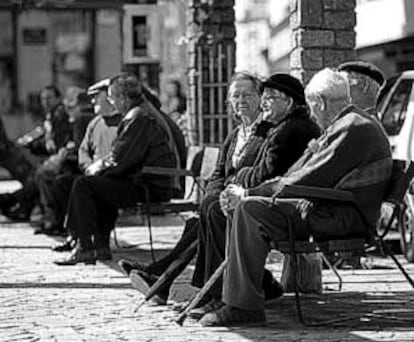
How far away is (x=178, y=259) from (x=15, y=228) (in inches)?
269

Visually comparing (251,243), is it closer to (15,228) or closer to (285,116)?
(285,116)

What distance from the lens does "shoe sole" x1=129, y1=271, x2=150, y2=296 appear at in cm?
878

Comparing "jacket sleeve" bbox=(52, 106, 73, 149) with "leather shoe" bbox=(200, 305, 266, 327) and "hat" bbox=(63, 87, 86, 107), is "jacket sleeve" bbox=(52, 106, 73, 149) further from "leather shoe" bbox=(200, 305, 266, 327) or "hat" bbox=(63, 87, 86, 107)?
"leather shoe" bbox=(200, 305, 266, 327)

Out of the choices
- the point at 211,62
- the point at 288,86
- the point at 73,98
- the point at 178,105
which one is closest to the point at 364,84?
the point at 288,86

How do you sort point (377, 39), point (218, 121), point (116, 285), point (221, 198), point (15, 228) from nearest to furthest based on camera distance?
point (221, 198) < point (116, 285) < point (15, 228) < point (218, 121) < point (377, 39)

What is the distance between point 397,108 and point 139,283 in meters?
5.20

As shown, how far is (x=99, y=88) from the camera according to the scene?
12555 millimetres

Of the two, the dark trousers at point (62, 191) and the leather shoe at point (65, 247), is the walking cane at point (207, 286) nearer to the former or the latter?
the leather shoe at point (65, 247)

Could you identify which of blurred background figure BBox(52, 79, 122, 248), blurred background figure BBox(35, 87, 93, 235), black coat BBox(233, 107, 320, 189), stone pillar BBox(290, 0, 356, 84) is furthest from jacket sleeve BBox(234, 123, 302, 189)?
blurred background figure BBox(35, 87, 93, 235)

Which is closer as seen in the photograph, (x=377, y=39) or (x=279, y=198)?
(x=279, y=198)

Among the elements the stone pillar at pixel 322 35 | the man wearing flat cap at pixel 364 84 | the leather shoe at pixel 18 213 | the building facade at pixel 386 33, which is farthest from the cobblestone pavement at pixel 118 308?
the building facade at pixel 386 33

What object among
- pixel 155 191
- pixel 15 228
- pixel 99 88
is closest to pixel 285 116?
pixel 155 191

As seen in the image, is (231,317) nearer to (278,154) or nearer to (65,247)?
(278,154)

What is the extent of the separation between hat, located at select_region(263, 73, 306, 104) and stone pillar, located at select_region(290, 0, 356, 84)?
118 inches
